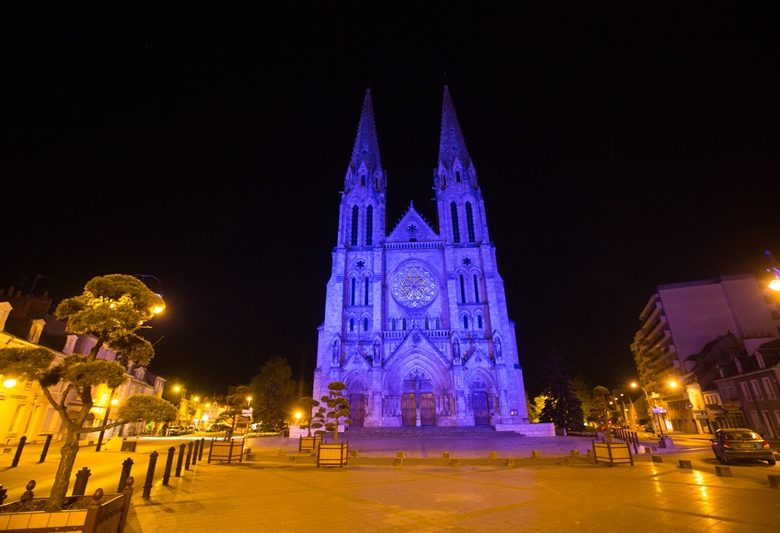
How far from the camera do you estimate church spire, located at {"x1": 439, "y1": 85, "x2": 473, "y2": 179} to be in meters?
50.7

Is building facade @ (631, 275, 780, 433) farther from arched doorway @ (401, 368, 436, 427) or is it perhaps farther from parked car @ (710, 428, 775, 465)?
parked car @ (710, 428, 775, 465)

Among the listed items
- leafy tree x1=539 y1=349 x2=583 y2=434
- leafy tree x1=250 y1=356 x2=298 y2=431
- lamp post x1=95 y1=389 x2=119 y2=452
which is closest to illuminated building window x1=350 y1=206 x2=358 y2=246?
leafy tree x1=250 y1=356 x2=298 y2=431

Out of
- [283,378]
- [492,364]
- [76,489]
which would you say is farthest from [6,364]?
[283,378]

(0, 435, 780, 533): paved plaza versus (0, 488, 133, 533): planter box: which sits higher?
(0, 488, 133, 533): planter box

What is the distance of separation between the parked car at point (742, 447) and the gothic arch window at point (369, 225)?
116ft

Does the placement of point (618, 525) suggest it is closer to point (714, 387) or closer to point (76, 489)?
point (76, 489)

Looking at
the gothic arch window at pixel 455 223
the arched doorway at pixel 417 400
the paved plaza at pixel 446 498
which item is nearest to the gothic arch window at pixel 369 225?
the gothic arch window at pixel 455 223

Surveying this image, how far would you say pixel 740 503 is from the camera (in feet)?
24.9

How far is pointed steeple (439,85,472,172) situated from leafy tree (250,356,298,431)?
35.4m

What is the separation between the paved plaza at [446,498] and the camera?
642cm

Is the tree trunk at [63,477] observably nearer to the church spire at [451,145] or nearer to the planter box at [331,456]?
the planter box at [331,456]

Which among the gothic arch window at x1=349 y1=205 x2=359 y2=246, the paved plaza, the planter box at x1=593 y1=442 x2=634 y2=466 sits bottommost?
the paved plaza

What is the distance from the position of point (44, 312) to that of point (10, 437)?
26.3 feet

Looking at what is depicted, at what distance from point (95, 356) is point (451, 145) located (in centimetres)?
5136
